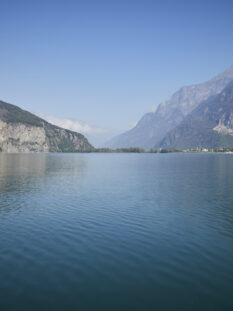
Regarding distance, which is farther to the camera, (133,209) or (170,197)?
(170,197)

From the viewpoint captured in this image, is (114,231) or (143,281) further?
(114,231)

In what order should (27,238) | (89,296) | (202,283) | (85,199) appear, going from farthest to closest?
(85,199) → (27,238) → (202,283) → (89,296)

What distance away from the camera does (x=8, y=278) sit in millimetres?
18453

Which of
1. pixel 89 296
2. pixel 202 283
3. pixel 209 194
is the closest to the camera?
pixel 89 296

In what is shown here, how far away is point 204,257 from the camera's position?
22.5 m

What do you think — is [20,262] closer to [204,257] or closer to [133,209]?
[204,257]

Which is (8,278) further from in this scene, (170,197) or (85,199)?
(170,197)

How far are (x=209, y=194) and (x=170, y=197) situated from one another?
887 centimetres

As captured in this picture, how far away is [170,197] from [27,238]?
29.6 meters

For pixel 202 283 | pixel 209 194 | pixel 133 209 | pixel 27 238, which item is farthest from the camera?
pixel 209 194

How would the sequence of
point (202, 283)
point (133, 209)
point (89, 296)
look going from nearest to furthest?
point (89, 296)
point (202, 283)
point (133, 209)

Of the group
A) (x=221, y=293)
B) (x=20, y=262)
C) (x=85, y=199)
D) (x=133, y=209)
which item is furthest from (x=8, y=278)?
(x=85, y=199)

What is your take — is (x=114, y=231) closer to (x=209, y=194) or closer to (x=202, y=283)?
(x=202, y=283)

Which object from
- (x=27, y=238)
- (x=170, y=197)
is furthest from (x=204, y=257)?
(x=170, y=197)
